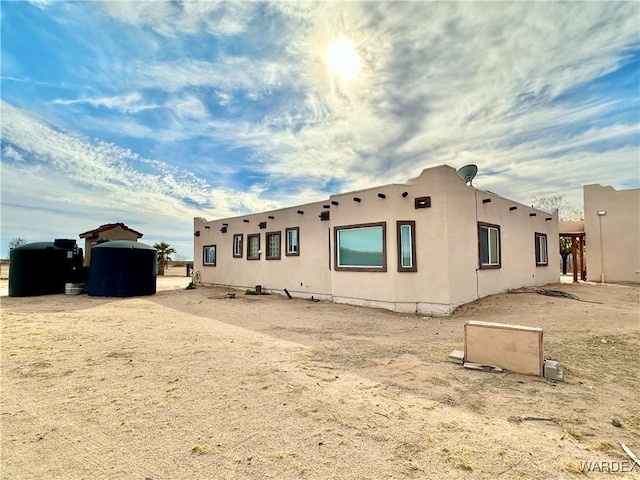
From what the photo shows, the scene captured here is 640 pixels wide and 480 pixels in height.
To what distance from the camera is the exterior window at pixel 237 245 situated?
15.7m

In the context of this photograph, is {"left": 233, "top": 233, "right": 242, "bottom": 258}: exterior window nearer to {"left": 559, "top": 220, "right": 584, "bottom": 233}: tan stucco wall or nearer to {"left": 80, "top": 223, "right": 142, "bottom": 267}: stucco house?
{"left": 80, "top": 223, "right": 142, "bottom": 267}: stucco house

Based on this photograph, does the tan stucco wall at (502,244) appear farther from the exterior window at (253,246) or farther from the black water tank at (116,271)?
the black water tank at (116,271)

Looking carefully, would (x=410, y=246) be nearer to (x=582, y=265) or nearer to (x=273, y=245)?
(x=273, y=245)

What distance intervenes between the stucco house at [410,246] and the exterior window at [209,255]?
14.5 feet

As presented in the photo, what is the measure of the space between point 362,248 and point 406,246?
1431mm

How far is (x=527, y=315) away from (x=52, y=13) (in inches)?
516

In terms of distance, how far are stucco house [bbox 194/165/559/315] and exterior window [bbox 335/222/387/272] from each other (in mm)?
31

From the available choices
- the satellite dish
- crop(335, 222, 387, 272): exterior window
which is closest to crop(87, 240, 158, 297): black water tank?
crop(335, 222, 387, 272): exterior window

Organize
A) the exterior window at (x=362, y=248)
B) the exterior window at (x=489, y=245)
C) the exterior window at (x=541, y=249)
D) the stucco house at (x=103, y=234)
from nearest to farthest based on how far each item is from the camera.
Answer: the exterior window at (x=362, y=248) < the exterior window at (x=489, y=245) < the exterior window at (x=541, y=249) < the stucco house at (x=103, y=234)

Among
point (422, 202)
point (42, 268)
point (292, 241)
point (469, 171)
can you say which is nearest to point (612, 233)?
point (469, 171)

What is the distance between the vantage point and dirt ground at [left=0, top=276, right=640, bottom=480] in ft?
7.32

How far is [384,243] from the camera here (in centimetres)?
921

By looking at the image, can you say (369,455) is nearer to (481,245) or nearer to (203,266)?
(481,245)

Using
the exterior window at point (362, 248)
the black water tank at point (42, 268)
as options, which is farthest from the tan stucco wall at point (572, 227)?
the black water tank at point (42, 268)
